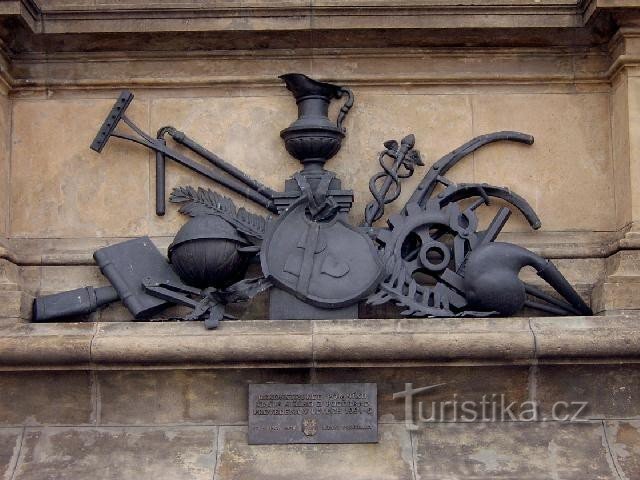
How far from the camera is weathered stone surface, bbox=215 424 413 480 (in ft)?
26.7

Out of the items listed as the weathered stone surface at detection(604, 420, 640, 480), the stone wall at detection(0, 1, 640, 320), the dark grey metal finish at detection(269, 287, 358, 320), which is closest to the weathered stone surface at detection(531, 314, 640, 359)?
the weathered stone surface at detection(604, 420, 640, 480)

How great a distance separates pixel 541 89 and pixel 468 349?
1.83 meters

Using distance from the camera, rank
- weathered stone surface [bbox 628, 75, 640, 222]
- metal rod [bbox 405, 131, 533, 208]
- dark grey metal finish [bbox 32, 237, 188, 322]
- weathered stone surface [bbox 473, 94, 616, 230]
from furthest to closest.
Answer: weathered stone surface [bbox 473, 94, 616, 230] → metal rod [bbox 405, 131, 533, 208] → weathered stone surface [bbox 628, 75, 640, 222] → dark grey metal finish [bbox 32, 237, 188, 322]

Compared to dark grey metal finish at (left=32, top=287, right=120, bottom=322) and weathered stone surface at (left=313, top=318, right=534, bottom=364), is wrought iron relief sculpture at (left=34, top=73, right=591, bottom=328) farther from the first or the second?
weathered stone surface at (left=313, top=318, right=534, bottom=364)

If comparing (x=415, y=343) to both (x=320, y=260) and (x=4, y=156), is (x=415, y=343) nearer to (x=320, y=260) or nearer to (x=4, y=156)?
(x=320, y=260)

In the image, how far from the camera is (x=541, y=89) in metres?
9.16

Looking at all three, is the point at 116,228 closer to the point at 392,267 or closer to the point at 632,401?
the point at 392,267

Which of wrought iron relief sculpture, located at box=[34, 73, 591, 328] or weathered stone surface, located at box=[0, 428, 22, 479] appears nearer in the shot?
weathered stone surface, located at box=[0, 428, 22, 479]

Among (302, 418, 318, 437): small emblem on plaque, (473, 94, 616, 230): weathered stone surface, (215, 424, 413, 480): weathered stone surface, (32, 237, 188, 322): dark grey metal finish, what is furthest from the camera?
(473, 94, 616, 230): weathered stone surface

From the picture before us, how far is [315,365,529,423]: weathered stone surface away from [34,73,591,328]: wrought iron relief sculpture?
1.04 ft

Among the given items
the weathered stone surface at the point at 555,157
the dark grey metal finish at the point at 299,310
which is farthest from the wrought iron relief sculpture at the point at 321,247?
the weathered stone surface at the point at 555,157

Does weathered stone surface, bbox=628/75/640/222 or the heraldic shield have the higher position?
weathered stone surface, bbox=628/75/640/222

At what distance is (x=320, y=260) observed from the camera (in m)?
8.51

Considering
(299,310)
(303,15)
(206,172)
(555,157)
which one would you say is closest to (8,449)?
(299,310)
